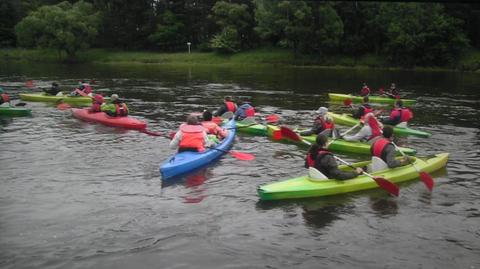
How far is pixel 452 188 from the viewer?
12.7 meters

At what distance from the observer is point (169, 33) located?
72.6 meters

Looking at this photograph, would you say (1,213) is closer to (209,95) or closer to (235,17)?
(209,95)

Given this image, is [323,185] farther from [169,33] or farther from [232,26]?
[169,33]

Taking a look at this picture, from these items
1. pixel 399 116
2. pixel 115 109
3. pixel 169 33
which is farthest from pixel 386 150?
pixel 169 33

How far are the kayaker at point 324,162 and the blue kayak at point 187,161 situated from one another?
330cm

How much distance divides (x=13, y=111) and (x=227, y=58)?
146 ft

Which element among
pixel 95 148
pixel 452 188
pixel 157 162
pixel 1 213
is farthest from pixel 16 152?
pixel 452 188

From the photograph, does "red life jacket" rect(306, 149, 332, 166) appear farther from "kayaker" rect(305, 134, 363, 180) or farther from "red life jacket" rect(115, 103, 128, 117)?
"red life jacket" rect(115, 103, 128, 117)

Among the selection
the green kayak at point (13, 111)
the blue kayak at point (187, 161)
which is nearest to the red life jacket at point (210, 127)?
the blue kayak at point (187, 161)

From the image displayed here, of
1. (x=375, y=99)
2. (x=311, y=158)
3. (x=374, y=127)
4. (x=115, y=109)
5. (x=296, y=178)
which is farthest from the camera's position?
(x=375, y=99)

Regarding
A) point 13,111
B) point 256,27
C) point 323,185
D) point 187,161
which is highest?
point 256,27

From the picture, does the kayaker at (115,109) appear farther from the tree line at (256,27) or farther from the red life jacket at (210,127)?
the tree line at (256,27)

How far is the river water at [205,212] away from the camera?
8805 mm

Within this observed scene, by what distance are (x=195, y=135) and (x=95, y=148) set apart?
170 inches
